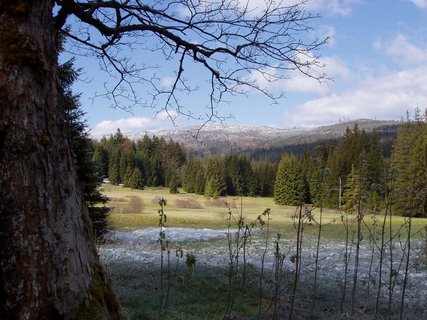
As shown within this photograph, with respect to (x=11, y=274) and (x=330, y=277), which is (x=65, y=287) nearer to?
(x=11, y=274)

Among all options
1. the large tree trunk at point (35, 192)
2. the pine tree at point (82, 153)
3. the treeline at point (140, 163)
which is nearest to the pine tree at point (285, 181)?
the treeline at point (140, 163)

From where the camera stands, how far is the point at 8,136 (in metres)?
1.97

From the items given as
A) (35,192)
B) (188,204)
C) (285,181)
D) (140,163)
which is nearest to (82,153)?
(35,192)

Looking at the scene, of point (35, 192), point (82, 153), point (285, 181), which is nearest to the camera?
point (35, 192)

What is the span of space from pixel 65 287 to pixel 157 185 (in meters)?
77.1

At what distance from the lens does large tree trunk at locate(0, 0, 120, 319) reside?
6.24 ft

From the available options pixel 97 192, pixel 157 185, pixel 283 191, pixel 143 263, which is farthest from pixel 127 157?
pixel 143 263

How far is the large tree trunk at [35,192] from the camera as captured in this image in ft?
6.24

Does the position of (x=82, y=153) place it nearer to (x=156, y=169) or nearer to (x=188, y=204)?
(x=188, y=204)

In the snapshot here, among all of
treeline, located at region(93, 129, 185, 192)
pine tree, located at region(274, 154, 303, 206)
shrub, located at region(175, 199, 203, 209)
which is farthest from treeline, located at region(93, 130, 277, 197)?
shrub, located at region(175, 199, 203, 209)

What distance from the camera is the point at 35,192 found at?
200 cm

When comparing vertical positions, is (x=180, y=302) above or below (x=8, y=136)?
below

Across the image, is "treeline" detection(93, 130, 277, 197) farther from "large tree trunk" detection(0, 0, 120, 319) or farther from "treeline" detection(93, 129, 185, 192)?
"large tree trunk" detection(0, 0, 120, 319)

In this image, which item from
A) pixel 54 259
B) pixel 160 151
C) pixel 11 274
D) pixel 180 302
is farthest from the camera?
pixel 160 151
